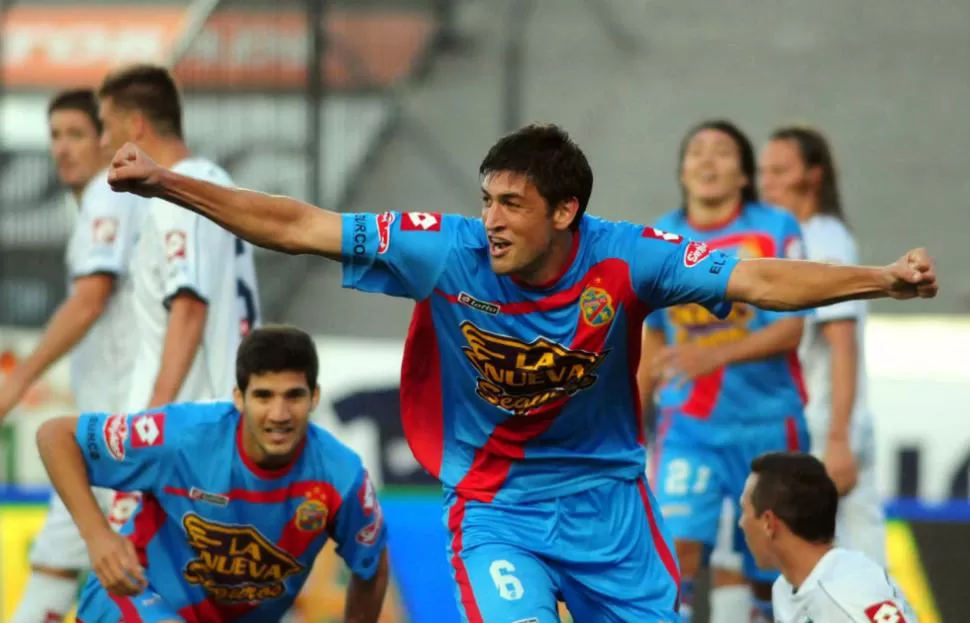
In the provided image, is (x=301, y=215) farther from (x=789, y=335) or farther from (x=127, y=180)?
(x=789, y=335)

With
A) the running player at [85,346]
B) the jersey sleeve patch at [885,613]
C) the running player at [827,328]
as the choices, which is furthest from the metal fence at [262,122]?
the jersey sleeve patch at [885,613]

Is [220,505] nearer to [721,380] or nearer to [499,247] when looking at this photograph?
[499,247]

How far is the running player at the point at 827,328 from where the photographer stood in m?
7.26

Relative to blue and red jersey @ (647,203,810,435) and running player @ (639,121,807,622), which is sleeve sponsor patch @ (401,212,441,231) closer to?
running player @ (639,121,807,622)

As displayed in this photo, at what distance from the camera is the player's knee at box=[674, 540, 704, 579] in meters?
6.57

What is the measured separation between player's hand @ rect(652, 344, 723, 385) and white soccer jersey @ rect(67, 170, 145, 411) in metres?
2.03

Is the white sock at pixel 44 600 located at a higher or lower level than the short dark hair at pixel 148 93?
lower

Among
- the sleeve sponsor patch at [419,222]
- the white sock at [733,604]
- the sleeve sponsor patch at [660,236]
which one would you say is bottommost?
the white sock at [733,604]

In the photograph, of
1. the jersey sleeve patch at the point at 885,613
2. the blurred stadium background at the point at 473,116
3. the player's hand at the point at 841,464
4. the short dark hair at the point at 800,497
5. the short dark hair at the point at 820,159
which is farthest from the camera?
the blurred stadium background at the point at 473,116

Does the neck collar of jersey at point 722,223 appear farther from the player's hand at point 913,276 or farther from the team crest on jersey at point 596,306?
the player's hand at point 913,276

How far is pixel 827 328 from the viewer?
7.31 metres

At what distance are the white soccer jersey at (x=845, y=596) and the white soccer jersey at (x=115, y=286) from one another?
2.78m

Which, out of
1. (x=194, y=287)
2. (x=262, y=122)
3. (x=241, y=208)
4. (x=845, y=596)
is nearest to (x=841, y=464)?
(x=845, y=596)

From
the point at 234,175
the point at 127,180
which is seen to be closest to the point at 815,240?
the point at 127,180
